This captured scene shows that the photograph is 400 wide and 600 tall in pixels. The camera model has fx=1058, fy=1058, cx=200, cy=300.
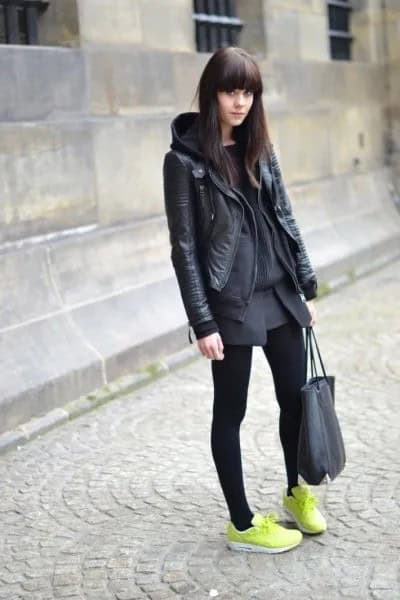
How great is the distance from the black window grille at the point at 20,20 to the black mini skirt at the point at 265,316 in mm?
3594

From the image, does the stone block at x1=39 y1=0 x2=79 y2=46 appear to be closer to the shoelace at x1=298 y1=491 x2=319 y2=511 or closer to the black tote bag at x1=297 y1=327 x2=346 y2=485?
the black tote bag at x1=297 y1=327 x2=346 y2=485

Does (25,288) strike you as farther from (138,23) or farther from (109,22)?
(138,23)

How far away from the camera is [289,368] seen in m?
4.04

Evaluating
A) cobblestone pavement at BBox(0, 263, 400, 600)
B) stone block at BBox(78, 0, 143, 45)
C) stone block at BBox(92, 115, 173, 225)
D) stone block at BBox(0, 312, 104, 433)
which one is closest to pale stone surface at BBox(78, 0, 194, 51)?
stone block at BBox(78, 0, 143, 45)

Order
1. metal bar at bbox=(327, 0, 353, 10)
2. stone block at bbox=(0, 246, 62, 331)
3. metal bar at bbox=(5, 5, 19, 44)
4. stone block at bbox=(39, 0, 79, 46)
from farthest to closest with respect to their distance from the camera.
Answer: metal bar at bbox=(327, 0, 353, 10)
stone block at bbox=(39, 0, 79, 46)
metal bar at bbox=(5, 5, 19, 44)
stone block at bbox=(0, 246, 62, 331)

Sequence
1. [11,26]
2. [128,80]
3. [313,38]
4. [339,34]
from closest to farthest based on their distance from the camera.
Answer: [11,26]
[128,80]
[313,38]
[339,34]

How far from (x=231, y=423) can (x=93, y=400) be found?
228 centimetres

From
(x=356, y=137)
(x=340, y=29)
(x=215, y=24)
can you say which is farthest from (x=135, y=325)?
(x=340, y=29)

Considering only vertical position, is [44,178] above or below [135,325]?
above

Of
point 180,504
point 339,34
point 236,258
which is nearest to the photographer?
point 236,258

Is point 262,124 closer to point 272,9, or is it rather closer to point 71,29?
point 71,29

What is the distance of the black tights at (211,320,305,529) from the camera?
3.94 m

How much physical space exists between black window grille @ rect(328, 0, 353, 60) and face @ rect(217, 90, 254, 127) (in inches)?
336

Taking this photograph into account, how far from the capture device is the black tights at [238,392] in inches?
155
